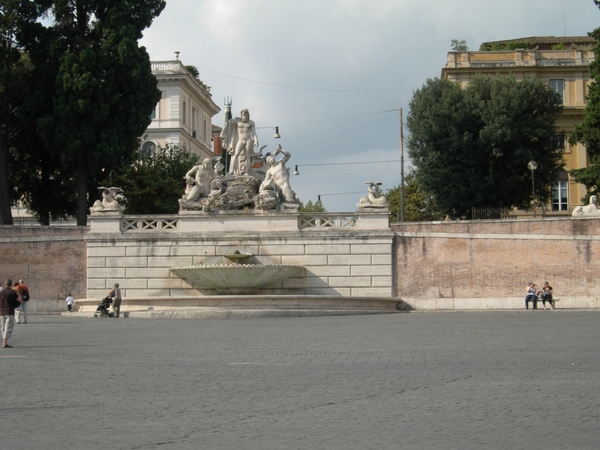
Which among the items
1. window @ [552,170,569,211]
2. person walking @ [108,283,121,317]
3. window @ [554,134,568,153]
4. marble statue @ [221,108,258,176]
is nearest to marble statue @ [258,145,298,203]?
marble statue @ [221,108,258,176]

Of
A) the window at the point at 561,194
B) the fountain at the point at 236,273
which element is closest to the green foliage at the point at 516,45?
the window at the point at 561,194

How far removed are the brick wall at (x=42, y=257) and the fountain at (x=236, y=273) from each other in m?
4.00

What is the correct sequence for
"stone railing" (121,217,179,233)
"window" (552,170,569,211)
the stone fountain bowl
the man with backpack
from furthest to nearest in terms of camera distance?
"window" (552,170,569,211)
"stone railing" (121,217,179,233)
the stone fountain bowl
the man with backpack

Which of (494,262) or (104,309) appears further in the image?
(494,262)

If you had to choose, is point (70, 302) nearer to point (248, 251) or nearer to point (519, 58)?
point (248, 251)

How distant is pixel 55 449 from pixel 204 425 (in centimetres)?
160

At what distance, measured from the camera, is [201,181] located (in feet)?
111

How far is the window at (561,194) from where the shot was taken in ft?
172

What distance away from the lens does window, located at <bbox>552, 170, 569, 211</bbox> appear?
52.3 meters

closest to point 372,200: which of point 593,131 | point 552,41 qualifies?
point 593,131

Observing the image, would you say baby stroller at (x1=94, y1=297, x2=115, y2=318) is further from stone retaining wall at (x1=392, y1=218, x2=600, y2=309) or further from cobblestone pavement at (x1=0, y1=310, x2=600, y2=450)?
cobblestone pavement at (x1=0, y1=310, x2=600, y2=450)

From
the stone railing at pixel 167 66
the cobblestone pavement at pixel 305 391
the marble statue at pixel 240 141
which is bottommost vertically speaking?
the cobblestone pavement at pixel 305 391

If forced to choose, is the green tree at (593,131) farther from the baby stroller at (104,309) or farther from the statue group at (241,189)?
the baby stroller at (104,309)

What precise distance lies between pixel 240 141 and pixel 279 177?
238cm
